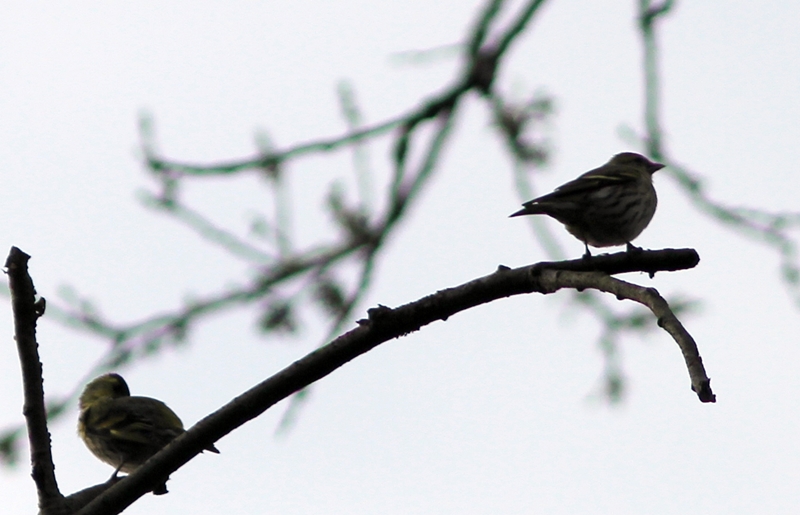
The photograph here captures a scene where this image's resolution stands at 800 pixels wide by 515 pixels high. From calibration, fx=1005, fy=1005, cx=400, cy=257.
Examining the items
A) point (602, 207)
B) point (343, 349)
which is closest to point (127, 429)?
point (602, 207)

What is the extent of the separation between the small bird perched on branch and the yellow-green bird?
3.22m

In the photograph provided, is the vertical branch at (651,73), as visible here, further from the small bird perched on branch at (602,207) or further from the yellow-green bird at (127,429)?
the yellow-green bird at (127,429)

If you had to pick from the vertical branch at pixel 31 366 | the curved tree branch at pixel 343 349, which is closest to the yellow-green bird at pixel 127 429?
the vertical branch at pixel 31 366

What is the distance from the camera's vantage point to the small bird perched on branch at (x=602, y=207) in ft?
24.0

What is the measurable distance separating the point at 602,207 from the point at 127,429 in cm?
400

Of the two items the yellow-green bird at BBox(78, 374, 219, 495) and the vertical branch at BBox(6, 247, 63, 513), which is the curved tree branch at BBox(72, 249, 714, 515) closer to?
the vertical branch at BBox(6, 247, 63, 513)

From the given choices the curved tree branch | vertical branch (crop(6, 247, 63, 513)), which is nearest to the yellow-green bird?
vertical branch (crop(6, 247, 63, 513))

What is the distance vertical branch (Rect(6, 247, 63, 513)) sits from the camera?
3680 millimetres

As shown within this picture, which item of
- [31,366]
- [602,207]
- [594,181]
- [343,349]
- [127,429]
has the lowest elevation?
[343,349]

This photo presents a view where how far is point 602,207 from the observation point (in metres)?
7.61

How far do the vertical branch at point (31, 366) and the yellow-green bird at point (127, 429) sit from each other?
11.7 ft

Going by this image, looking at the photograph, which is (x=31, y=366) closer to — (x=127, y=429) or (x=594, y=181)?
(x=127, y=429)

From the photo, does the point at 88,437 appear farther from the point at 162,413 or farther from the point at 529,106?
the point at 529,106

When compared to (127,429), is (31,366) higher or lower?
lower
